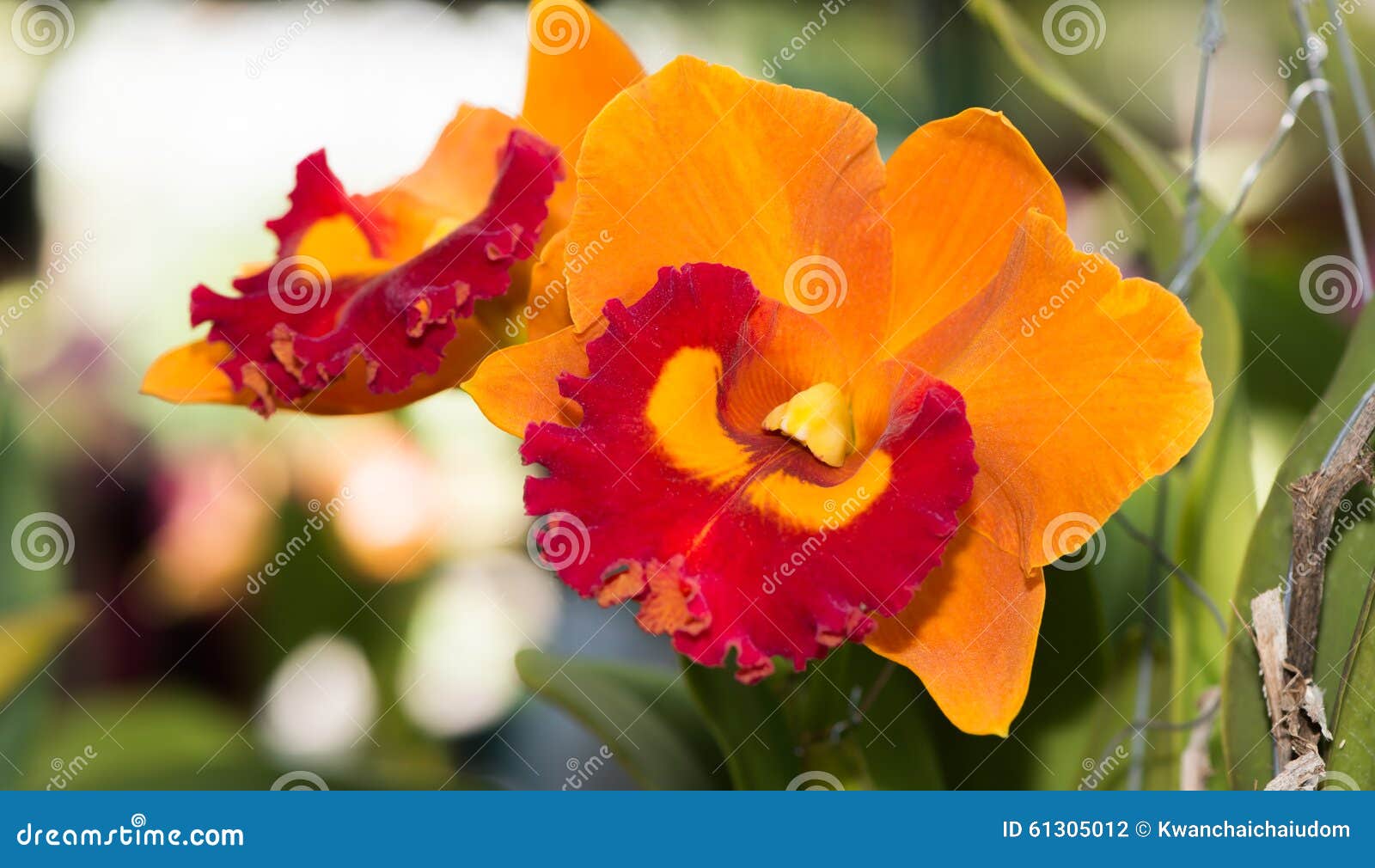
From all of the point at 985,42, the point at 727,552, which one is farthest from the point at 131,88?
the point at 727,552

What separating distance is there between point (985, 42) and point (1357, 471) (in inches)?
25.3

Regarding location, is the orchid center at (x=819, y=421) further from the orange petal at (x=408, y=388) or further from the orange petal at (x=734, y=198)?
the orange petal at (x=408, y=388)

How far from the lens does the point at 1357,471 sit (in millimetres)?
489

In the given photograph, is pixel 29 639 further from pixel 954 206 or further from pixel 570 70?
pixel 954 206

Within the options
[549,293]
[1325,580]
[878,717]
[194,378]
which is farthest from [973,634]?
[194,378]

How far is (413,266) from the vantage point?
23.2 inches

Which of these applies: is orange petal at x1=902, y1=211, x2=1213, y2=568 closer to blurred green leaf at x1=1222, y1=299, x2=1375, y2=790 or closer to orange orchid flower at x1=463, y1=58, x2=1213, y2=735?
orange orchid flower at x1=463, y1=58, x2=1213, y2=735

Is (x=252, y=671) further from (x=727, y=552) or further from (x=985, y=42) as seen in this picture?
(x=985, y=42)

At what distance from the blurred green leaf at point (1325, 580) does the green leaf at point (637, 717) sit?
1.10 feet

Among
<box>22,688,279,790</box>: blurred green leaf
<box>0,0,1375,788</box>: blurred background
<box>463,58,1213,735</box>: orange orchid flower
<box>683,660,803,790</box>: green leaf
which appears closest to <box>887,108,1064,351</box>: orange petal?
<box>463,58,1213,735</box>: orange orchid flower

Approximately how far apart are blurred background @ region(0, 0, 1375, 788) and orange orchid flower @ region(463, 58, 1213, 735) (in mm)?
367

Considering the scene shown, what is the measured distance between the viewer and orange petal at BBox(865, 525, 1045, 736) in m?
0.52

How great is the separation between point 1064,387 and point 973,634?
0.14 m

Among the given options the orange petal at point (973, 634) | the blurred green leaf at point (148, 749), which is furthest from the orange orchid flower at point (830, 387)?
the blurred green leaf at point (148, 749)
